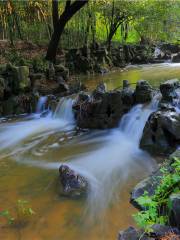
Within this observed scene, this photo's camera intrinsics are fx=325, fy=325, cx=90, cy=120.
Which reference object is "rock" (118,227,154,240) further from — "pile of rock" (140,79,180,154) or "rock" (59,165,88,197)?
"pile of rock" (140,79,180,154)

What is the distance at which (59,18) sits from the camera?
13.9 metres

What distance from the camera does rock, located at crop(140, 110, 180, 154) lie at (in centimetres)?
678

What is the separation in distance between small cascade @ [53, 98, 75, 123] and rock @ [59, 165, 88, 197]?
442cm

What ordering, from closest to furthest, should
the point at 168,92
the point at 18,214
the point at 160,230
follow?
the point at 160,230, the point at 18,214, the point at 168,92

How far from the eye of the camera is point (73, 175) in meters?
5.70

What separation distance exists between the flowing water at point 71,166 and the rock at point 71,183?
0.14 meters

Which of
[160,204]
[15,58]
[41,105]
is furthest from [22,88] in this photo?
[160,204]

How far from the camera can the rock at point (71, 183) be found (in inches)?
215

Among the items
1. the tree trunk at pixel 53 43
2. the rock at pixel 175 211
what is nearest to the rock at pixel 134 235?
the rock at pixel 175 211

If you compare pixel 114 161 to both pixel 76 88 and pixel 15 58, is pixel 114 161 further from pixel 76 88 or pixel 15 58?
pixel 15 58

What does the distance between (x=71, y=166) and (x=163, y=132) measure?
2.08 m

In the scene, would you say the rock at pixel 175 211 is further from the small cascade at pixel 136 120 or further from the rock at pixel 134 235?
the small cascade at pixel 136 120

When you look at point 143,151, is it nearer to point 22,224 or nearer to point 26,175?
point 26,175

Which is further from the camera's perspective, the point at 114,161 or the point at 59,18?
the point at 59,18
